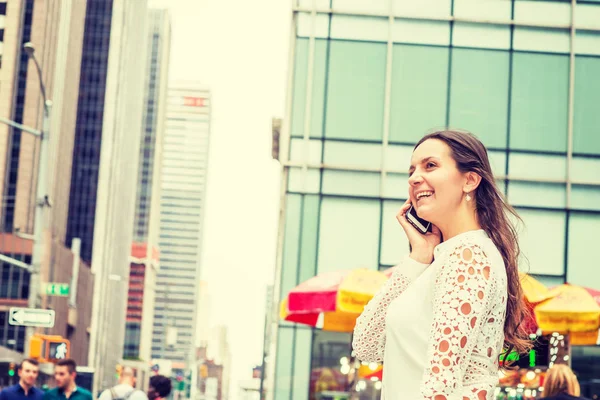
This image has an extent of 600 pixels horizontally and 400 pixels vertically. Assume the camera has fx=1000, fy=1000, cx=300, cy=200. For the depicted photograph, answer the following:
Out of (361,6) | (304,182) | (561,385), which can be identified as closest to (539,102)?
(361,6)

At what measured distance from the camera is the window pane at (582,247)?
23.5m

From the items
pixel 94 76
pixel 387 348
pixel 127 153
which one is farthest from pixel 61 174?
pixel 387 348

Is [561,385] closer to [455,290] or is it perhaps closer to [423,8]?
[455,290]

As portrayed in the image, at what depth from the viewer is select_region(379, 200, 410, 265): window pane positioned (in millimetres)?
23453

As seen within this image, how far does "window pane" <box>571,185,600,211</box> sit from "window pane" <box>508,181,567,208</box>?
23cm

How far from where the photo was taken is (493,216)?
267 centimetres

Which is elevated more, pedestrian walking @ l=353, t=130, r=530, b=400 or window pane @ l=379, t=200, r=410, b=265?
window pane @ l=379, t=200, r=410, b=265

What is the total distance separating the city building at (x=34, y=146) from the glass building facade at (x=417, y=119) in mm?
35813

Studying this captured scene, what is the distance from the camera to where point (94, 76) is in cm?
13262

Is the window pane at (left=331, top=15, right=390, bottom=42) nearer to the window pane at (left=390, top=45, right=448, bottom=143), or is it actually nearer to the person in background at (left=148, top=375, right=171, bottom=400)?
Result: the window pane at (left=390, top=45, right=448, bottom=143)

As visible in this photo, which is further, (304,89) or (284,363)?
(304,89)

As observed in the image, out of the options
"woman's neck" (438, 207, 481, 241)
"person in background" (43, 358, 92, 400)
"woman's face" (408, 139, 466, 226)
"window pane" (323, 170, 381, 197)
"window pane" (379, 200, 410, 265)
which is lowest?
"person in background" (43, 358, 92, 400)

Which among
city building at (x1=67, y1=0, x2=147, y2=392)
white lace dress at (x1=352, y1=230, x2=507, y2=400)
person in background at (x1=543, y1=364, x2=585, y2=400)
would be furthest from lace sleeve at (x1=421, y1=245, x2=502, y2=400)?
city building at (x1=67, y1=0, x2=147, y2=392)

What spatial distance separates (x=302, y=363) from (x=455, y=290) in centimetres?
2107
